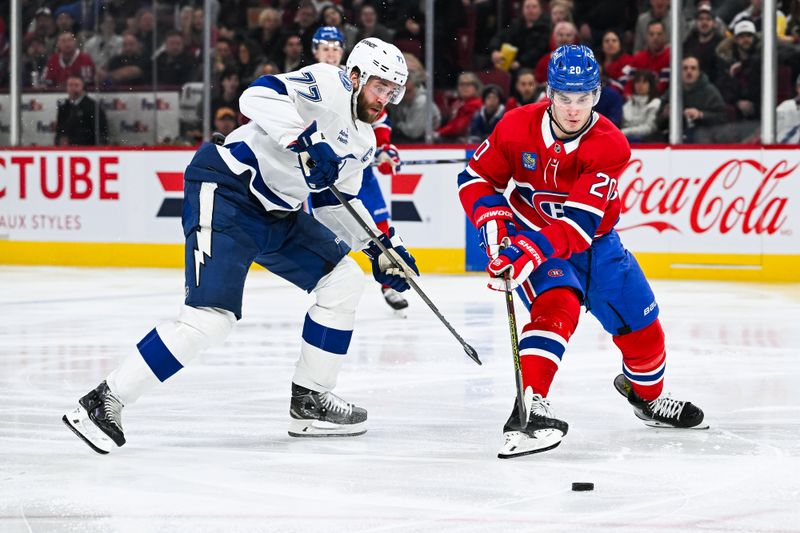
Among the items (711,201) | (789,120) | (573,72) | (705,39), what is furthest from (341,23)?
(573,72)

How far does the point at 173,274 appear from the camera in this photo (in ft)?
→ 30.7

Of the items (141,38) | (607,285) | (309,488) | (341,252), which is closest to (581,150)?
(607,285)

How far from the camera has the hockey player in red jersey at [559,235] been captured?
3.35 m

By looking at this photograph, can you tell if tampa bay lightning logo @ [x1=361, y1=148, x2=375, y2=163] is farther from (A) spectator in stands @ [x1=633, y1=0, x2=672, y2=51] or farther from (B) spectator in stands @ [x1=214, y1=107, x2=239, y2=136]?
(B) spectator in stands @ [x1=214, y1=107, x2=239, y2=136]

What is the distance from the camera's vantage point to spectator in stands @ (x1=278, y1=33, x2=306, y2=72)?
33.5ft

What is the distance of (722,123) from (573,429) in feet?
17.8

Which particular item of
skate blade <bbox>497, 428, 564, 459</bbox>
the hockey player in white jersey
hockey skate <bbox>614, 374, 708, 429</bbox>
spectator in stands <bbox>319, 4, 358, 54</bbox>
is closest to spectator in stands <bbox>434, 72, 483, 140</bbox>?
spectator in stands <bbox>319, 4, 358, 54</bbox>

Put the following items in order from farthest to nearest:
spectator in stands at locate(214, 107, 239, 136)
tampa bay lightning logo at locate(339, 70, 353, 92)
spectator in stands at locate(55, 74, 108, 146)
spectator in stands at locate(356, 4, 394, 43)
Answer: spectator in stands at locate(55, 74, 108, 146), spectator in stands at locate(214, 107, 239, 136), spectator in stands at locate(356, 4, 394, 43), tampa bay lightning logo at locate(339, 70, 353, 92)

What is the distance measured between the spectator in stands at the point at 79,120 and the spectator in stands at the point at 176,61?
600mm

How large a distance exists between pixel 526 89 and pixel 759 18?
5.24 ft

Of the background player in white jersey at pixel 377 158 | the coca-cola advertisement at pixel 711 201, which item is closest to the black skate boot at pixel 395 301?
the background player in white jersey at pixel 377 158

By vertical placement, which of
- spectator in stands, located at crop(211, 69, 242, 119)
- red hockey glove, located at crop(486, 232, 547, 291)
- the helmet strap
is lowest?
red hockey glove, located at crop(486, 232, 547, 291)

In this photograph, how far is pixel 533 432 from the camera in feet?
10.8

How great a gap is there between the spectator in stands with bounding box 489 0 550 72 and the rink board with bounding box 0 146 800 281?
0.76 meters
